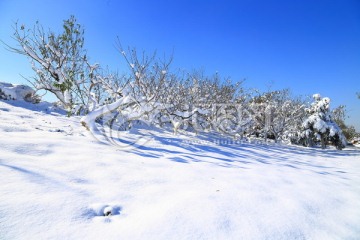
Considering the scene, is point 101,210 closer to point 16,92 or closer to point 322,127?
point 16,92

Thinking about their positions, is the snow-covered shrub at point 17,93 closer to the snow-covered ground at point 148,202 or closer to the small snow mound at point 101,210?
the snow-covered ground at point 148,202

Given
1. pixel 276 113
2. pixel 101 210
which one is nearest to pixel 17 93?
pixel 101 210

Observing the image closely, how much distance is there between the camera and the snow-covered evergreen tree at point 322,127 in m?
13.0

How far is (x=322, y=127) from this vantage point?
42.7 feet

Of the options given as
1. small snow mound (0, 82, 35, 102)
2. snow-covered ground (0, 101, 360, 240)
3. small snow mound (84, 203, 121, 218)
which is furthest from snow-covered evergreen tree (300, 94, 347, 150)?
small snow mound (0, 82, 35, 102)

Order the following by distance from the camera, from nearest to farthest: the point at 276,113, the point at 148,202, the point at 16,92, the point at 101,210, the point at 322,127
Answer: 1. the point at 101,210
2. the point at 148,202
3. the point at 16,92
4. the point at 322,127
5. the point at 276,113

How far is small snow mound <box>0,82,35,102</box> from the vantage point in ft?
28.5

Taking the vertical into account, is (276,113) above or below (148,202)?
above

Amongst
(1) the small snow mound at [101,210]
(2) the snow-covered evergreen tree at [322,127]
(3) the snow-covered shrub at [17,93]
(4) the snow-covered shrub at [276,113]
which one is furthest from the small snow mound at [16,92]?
(2) the snow-covered evergreen tree at [322,127]

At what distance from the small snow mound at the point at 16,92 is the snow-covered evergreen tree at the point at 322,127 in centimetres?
1619

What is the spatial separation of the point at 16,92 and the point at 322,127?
17.4 meters

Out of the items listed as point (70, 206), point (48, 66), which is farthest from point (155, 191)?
point (48, 66)

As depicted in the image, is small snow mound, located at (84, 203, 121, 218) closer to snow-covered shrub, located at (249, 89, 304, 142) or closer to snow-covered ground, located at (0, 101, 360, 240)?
snow-covered ground, located at (0, 101, 360, 240)

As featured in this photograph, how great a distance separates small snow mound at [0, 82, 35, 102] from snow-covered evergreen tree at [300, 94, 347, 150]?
1619 centimetres
